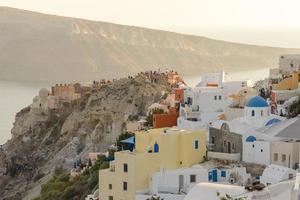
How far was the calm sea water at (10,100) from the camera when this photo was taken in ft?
149

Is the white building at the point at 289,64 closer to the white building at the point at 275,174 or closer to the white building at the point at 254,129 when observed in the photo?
the white building at the point at 254,129

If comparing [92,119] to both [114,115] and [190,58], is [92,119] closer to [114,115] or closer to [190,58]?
[114,115]

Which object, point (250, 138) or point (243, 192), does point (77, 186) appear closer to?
point (250, 138)

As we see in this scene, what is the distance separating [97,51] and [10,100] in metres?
35.2

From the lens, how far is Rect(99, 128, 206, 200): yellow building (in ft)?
44.7

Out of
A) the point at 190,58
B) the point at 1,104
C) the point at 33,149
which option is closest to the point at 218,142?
the point at 33,149

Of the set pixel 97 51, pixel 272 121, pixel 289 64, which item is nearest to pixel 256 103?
pixel 272 121

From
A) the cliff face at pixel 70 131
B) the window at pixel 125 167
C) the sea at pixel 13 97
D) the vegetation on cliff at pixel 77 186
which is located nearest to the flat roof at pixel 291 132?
the window at pixel 125 167

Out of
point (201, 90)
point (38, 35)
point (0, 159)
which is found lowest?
point (0, 159)

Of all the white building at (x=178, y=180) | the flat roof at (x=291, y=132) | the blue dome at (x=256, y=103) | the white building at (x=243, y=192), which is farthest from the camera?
the blue dome at (x=256, y=103)

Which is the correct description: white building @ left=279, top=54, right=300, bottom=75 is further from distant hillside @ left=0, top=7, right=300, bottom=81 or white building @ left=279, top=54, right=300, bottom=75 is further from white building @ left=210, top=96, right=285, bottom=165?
distant hillside @ left=0, top=7, right=300, bottom=81

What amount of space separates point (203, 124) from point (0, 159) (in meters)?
15.1

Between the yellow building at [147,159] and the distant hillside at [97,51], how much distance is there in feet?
235

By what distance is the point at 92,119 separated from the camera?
95.3 ft
